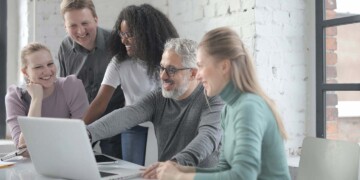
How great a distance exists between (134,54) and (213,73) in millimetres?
926

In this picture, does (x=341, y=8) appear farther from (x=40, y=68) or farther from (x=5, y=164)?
(x=5, y=164)

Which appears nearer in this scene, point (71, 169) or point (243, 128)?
point (243, 128)

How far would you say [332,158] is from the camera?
155 centimetres

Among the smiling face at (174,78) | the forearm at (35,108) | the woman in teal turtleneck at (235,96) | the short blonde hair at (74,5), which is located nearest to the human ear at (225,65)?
the woman in teal turtleneck at (235,96)

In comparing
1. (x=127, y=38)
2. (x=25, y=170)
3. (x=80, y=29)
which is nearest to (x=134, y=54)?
(x=127, y=38)

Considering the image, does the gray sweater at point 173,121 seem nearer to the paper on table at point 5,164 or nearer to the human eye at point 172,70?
the human eye at point 172,70

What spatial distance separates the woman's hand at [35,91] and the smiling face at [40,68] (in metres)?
0.03

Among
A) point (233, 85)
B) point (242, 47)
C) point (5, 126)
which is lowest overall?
point (5, 126)

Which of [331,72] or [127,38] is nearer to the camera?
[127,38]

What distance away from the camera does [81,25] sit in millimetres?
2369

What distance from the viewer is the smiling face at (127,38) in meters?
2.18

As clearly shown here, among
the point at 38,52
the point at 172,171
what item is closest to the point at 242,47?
the point at 172,171

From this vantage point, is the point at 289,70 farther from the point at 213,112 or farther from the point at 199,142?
the point at 199,142

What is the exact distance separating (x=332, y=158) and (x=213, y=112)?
45cm
